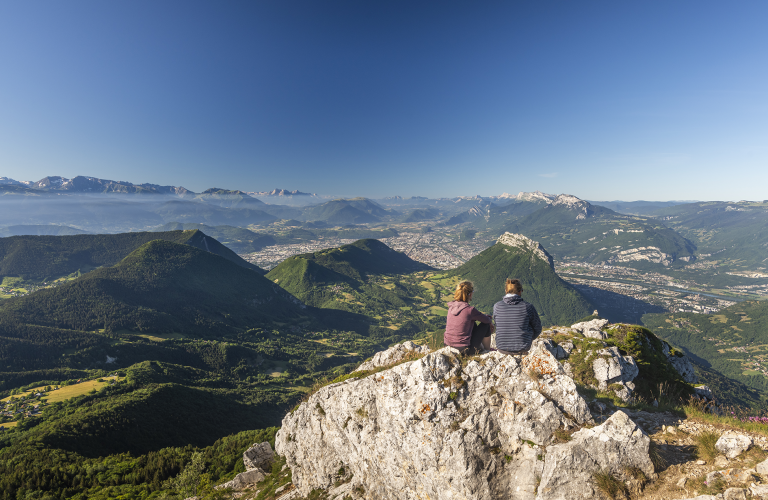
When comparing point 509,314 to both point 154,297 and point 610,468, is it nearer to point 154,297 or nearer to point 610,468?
point 610,468

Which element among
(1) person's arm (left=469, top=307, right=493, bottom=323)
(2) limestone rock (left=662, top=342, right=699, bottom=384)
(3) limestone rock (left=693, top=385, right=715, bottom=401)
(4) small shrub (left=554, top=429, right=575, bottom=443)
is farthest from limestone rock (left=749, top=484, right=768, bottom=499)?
(2) limestone rock (left=662, top=342, right=699, bottom=384)

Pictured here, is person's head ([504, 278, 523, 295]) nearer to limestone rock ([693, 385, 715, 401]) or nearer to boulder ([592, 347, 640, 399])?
boulder ([592, 347, 640, 399])

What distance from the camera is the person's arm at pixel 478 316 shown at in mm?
13699

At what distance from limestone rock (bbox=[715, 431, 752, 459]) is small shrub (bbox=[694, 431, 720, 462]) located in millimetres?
204

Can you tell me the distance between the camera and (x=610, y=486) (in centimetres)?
1035

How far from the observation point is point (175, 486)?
44500 millimetres

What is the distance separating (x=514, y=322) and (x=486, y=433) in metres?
5.58

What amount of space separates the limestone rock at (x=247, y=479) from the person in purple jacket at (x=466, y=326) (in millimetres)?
28967

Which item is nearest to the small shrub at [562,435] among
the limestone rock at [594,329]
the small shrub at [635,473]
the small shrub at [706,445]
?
the small shrub at [635,473]

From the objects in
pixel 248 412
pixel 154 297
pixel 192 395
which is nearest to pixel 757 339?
pixel 248 412

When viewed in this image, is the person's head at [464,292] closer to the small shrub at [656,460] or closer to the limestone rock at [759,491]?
the small shrub at [656,460]

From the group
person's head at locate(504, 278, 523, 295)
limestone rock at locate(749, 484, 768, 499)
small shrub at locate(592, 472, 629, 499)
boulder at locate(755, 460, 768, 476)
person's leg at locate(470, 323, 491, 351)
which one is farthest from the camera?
person's leg at locate(470, 323, 491, 351)

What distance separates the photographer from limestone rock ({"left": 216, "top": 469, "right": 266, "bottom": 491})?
29250 mm

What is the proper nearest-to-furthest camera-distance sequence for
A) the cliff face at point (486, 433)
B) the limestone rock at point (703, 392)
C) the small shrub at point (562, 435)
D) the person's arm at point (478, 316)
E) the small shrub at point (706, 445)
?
the small shrub at point (706, 445) < the cliff face at point (486, 433) < the small shrub at point (562, 435) < the person's arm at point (478, 316) < the limestone rock at point (703, 392)
